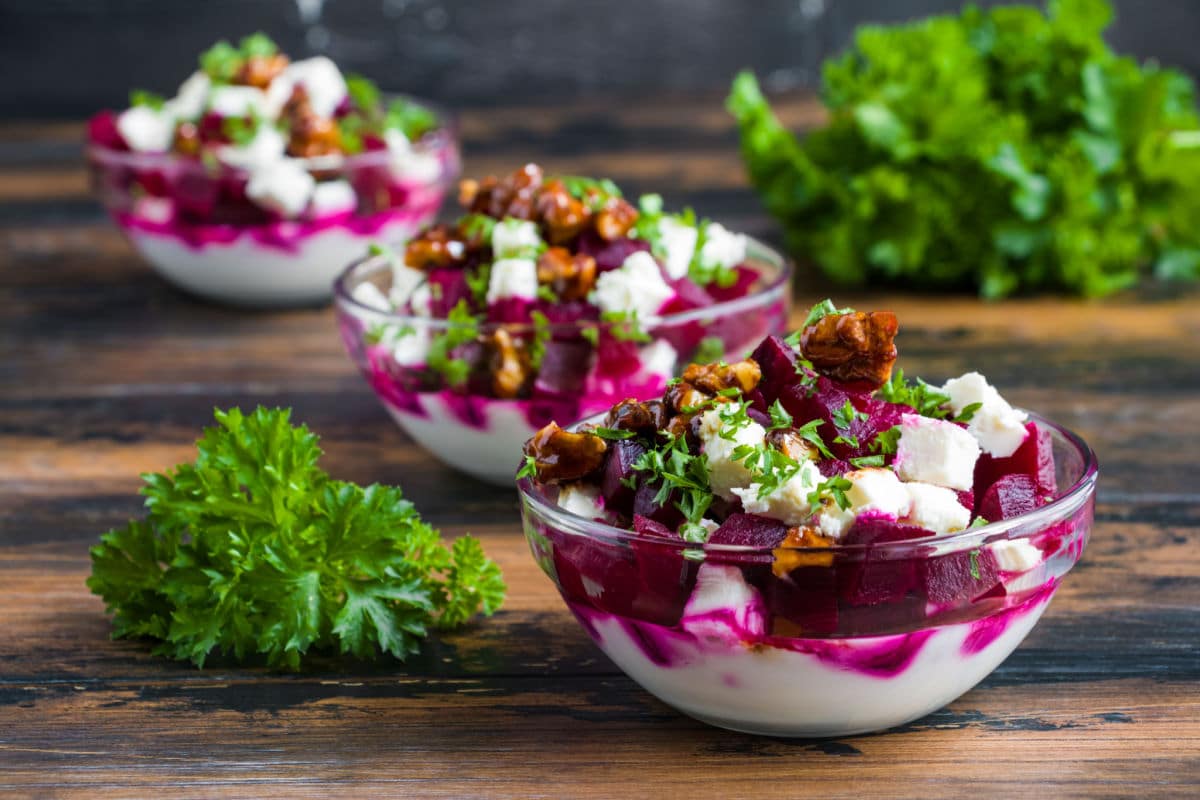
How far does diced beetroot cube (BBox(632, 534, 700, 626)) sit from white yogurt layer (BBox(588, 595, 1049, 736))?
0.10ft

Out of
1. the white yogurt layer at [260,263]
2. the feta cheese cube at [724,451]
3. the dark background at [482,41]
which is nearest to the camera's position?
the feta cheese cube at [724,451]

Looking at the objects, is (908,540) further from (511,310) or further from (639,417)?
(511,310)

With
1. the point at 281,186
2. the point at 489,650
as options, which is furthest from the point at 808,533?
the point at 281,186

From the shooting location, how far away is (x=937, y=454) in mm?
1426

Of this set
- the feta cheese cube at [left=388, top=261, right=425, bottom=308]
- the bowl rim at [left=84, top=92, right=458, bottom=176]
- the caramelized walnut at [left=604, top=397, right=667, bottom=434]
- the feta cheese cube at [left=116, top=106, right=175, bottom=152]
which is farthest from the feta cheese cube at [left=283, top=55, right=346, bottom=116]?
the caramelized walnut at [left=604, top=397, right=667, bottom=434]

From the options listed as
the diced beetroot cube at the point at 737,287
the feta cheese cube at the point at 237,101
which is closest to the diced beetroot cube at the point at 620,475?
the diced beetroot cube at the point at 737,287

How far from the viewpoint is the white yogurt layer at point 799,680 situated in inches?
53.3

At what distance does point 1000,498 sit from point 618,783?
0.47m

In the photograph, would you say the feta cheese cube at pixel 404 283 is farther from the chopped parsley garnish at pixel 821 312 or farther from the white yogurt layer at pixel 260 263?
the chopped parsley garnish at pixel 821 312

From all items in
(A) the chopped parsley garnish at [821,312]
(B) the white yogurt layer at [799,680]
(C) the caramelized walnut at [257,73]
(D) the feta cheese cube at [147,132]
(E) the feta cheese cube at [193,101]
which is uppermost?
(C) the caramelized walnut at [257,73]

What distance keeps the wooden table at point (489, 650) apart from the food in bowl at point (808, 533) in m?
0.09

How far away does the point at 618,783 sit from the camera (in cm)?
143

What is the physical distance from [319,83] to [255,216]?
0.31m

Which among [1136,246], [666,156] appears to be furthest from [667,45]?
[1136,246]
